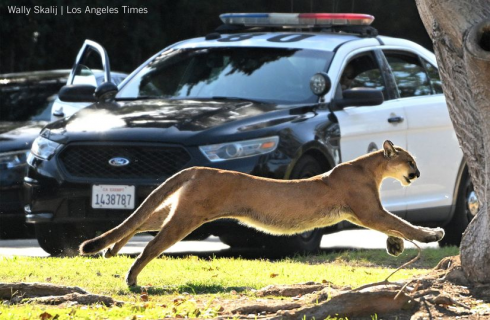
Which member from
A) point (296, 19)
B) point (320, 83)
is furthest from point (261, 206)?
point (296, 19)

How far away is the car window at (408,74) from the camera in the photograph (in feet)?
39.6

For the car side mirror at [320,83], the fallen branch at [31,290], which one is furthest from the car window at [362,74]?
the fallen branch at [31,290]

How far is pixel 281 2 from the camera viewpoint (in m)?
19.4

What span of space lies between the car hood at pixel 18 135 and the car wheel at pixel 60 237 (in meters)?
1.95

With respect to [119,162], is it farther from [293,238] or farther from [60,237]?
[293,238]

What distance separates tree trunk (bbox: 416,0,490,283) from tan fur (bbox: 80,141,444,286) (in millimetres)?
1125

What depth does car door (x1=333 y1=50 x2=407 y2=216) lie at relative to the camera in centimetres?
1099

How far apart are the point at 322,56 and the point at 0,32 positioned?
8.15 metres

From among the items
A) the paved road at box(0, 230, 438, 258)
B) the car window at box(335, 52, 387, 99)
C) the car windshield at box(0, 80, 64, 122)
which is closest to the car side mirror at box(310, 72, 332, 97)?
the car window at box(335, 52, 387, 99)

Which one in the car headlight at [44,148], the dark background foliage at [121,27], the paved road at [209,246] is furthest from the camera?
the dark background foliage at [121,27]

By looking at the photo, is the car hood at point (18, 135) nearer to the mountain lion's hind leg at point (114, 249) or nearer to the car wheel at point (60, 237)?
the car wheel at point (60, 237)

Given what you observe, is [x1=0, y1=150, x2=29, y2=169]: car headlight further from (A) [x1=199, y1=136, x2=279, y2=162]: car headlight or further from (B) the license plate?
(A) [x1=199, y1=136, x2=279, y2=162]: car headlight

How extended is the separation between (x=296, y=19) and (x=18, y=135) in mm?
3036

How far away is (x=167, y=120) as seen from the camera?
10.2 meters
